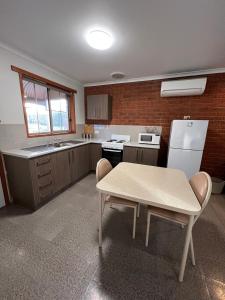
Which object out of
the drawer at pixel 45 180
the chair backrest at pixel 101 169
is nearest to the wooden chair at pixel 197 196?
the chair backrest at pixel 101 169

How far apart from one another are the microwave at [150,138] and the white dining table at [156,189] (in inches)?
53.6

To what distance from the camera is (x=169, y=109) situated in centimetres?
309

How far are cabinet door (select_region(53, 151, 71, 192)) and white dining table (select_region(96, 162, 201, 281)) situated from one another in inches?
49.0

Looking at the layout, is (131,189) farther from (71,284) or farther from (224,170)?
(224,170)

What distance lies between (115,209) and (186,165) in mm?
1657

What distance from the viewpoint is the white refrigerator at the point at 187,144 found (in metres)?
2.49

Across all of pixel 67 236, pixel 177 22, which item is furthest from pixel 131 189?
pixel 177 22

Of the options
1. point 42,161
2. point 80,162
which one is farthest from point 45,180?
point 80,162

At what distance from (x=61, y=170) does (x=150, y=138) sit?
2004 millimetres

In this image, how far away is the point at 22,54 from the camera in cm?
208

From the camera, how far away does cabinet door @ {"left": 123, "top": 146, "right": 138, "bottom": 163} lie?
2.95 metres

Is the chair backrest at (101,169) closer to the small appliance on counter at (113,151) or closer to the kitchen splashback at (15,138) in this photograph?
the small appliance on counter at (113,151)

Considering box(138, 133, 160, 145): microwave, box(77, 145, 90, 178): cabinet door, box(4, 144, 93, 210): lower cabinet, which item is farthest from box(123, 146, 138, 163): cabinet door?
box(4, 144, 93, 210): lower cabinet

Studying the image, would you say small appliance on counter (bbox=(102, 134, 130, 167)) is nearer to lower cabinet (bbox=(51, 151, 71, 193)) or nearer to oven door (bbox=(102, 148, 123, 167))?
oven door (bbox=(102, 148, 123, 167))
